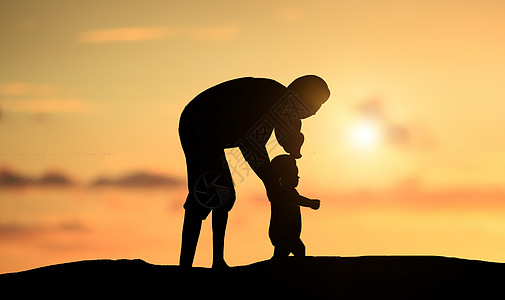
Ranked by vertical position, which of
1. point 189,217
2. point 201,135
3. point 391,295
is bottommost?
point 391,295

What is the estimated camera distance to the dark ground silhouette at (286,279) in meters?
11.8

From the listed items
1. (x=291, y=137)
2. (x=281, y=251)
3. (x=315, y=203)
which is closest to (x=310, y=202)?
(x=315, y=203)

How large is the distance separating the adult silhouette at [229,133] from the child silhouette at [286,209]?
0.28m

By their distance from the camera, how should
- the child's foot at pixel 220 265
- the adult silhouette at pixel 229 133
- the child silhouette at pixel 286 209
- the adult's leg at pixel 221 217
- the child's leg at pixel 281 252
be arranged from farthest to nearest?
the child's leg at pixel 281 252, the child silhouette at pixel 286 209, the child's foot at pixel 220 265, the adult's leg at pixel 221 217, the adult silhouette at pixel 229 133

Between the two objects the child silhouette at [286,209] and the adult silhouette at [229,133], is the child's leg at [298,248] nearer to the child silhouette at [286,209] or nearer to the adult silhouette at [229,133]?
the child silhouette at [286,209]

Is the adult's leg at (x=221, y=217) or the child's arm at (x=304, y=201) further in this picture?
the child's arm at (x=304, y=201)

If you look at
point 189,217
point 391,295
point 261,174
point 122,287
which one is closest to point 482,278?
point 391,295

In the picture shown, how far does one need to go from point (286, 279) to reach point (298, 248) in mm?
1605

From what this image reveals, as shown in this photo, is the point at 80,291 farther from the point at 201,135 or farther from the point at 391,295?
the point at 391,295

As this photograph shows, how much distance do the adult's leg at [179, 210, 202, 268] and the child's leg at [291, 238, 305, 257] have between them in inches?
70.3

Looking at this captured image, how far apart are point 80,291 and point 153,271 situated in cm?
141

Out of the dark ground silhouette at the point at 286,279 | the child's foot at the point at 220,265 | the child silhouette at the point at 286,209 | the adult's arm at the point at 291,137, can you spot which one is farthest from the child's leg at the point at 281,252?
the adult's arm at the point at 291,137

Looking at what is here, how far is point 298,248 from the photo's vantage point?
13.9 meters

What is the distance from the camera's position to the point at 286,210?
45.1ft
